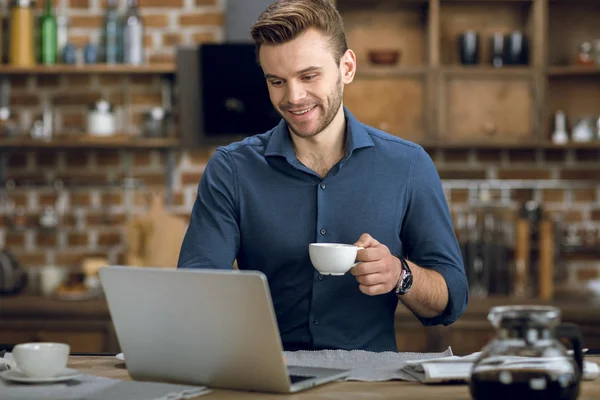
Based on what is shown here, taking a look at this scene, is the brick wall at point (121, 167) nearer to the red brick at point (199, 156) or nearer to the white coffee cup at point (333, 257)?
the red brick at point (199, 156)

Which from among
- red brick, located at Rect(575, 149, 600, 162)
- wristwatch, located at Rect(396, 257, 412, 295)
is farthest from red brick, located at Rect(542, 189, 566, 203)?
wristwatch, located at Rect(396, 257, 412, 295)

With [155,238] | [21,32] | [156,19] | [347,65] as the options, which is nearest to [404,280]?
[347,65]

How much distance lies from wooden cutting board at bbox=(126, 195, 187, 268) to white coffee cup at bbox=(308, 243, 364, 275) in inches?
80.2

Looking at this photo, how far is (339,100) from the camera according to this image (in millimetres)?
2160

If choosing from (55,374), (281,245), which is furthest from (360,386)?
(281,245)

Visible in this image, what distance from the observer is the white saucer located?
59.3 inches

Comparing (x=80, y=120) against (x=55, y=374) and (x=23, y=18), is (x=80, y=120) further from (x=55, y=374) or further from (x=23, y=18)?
(x=55, y=374)

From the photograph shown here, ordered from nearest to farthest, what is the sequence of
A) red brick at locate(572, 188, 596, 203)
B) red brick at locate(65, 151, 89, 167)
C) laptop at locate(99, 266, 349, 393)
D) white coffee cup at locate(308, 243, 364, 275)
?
1. laptop at locate(99, 266, 349, 393)
2. white coffee cup at locate(308, 243, 364, 275)
3. red brick at locate(572, 188, 596, 203)
4. red brick at locate(65, 151, 89, 167)

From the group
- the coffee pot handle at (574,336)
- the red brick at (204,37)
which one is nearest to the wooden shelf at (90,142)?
the red brick at (204,37)

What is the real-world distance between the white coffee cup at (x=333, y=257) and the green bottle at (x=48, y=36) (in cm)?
261

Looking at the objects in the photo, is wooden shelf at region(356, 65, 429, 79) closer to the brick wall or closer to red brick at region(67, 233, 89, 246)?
the brick wall

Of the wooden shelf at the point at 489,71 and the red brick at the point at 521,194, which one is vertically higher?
the wooden shelf at the point at 489,71

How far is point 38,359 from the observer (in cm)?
151

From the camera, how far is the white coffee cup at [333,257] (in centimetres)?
169
